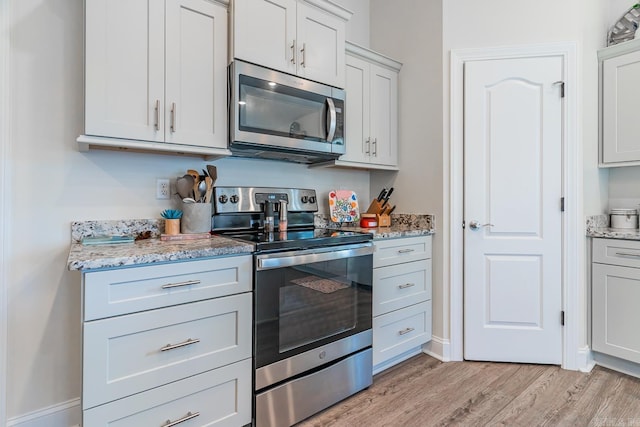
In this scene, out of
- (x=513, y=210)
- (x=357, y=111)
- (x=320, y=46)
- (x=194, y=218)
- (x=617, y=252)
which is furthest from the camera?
(x=357, y=111)

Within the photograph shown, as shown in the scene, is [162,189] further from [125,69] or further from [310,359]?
[310,359]

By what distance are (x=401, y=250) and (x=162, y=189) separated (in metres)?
1.56

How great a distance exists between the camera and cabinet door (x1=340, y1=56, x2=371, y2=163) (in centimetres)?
248

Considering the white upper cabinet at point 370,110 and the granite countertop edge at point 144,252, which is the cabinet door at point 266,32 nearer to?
the white upper cabinet at point 370,110

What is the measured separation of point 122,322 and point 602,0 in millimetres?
3746

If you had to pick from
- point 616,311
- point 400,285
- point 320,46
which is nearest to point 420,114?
point 320,46

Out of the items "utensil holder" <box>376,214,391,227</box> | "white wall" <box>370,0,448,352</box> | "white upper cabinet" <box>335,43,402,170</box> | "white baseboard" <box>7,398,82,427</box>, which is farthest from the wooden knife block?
"white baseboard" <box>7,398,82,427</box>

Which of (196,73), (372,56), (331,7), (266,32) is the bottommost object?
(196,73)

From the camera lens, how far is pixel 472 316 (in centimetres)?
243

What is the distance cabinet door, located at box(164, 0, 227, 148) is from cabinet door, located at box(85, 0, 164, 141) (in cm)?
5

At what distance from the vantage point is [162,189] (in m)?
1.91

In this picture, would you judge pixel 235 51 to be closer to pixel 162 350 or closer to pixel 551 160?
pixel 162 350

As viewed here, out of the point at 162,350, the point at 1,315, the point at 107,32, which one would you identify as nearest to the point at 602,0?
the point at 107,32

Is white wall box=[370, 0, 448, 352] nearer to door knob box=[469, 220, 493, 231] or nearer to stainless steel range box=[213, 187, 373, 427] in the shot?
door knob box=[469, 220, 493, 231]
